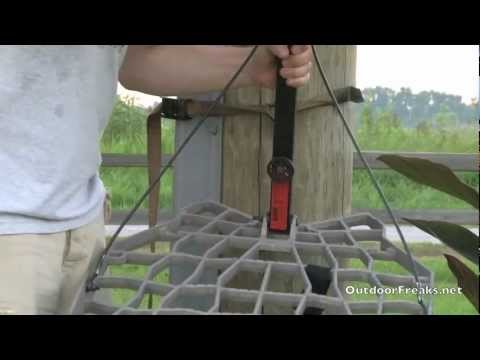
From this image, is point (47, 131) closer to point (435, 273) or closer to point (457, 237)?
point (457, 237)

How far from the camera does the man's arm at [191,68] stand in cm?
110

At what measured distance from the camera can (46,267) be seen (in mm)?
889

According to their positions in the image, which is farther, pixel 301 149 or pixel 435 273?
pixel 435 273

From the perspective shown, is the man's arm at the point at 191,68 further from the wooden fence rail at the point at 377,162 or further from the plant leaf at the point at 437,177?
the wooden fence rail at the point at 377,162

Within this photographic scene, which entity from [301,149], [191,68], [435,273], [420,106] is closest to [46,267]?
[191,68]

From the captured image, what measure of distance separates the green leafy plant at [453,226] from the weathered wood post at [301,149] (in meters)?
0.71

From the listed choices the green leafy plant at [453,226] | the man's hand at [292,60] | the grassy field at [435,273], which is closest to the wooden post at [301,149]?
the man's hand at [292,60]

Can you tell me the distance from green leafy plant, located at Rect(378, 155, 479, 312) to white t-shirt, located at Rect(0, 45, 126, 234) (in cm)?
53

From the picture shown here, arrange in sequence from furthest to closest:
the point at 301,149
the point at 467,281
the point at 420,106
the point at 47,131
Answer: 1. the point at 420,106
2. the point at 301,149
3. the point at 47,131
4. the point at 467,281

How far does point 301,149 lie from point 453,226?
2.46 ft

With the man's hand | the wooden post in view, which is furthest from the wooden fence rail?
the man's hand

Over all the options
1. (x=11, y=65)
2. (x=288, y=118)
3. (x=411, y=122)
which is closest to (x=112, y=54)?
(x=11, y=65)
